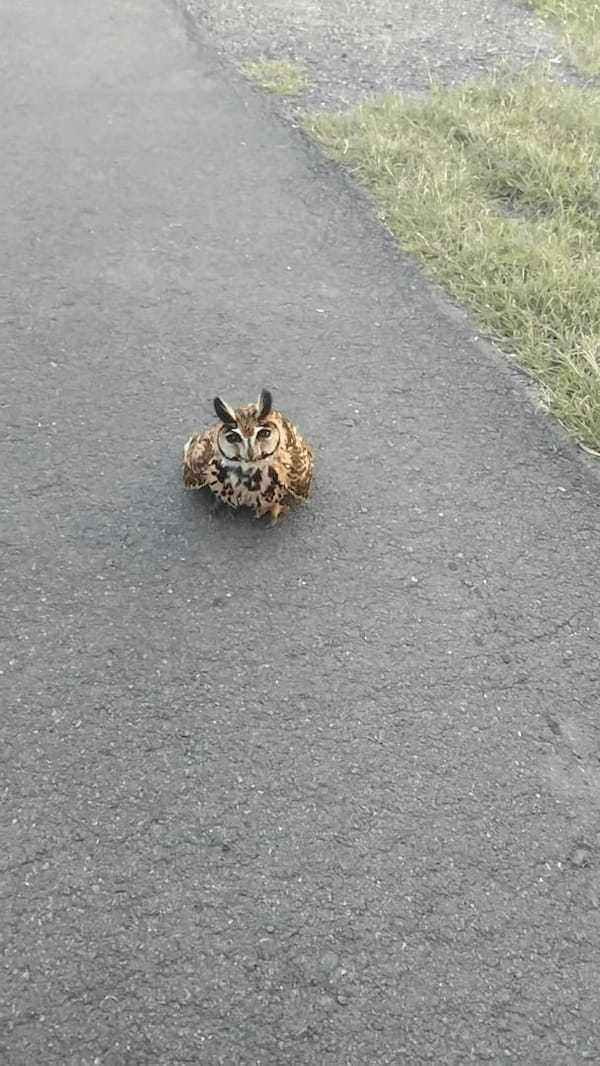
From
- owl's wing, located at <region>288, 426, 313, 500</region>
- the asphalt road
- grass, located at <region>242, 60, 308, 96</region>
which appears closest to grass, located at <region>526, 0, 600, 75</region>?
grass, located at <region>242, 60, 308, 96</region>

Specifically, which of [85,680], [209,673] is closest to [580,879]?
[209,673]

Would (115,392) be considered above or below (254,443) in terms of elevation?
below

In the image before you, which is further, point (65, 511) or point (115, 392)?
point (115, 392)

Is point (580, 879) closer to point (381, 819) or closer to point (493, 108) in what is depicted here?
point (381, 819)

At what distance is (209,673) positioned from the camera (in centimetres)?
358

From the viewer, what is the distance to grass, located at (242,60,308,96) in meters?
7.28

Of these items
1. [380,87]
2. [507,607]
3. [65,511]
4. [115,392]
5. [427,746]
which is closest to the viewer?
[427,746]

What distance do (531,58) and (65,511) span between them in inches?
219

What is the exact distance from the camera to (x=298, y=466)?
13.2 ft

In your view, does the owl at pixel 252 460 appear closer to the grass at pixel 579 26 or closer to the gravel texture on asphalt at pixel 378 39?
the gravel texture on asphalt at pixel 378 39

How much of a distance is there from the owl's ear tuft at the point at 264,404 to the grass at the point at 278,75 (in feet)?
14.0

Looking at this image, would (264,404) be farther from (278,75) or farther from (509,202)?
(278,75)

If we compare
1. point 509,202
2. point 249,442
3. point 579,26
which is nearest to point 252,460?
point 249,442

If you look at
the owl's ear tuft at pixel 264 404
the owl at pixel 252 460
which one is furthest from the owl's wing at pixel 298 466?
the owl's ear tuft at pixel 264 404
